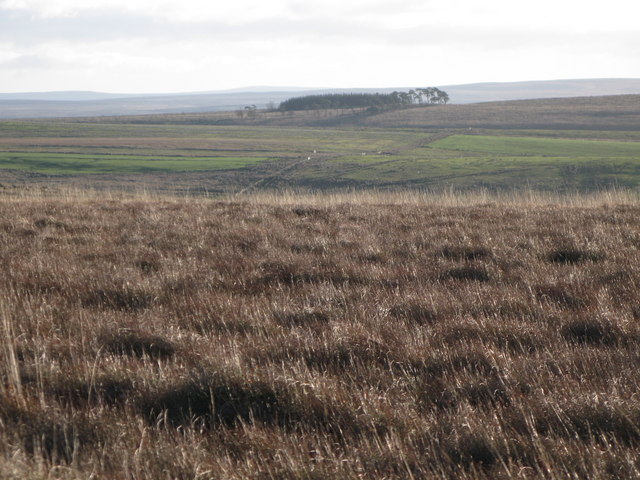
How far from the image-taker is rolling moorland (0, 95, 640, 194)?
38250 millimetres

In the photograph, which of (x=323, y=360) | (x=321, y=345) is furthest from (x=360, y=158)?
(x=323, y=360)

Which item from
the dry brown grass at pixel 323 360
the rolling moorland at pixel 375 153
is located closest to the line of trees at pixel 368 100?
the rolling moorland at pixel 375 153

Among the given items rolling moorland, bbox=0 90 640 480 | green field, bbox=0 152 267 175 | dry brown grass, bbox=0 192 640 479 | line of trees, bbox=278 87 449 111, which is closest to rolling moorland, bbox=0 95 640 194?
green field, bbox=0 152 267 175

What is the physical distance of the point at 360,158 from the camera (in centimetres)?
5231

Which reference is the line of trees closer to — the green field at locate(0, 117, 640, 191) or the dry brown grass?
the green field at locate(0, 117, 640, 191)

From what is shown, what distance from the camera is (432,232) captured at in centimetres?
955

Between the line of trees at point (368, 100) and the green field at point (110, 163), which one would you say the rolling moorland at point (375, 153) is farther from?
the line of trees at point (368, 100)

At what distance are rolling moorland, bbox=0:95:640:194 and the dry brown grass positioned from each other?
77.9 feet

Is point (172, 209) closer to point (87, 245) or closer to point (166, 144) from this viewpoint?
point (87, 245)

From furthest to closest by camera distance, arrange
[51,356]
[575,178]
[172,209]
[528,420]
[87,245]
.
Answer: [575,178] < [172,209] < [87,245] < [51,356] < [528,420]

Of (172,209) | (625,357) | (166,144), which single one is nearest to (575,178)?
(172,209)

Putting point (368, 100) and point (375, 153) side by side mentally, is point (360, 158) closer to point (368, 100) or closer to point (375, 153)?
point (375, 153)

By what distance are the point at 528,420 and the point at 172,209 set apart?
442 inches

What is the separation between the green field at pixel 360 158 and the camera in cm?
3806
